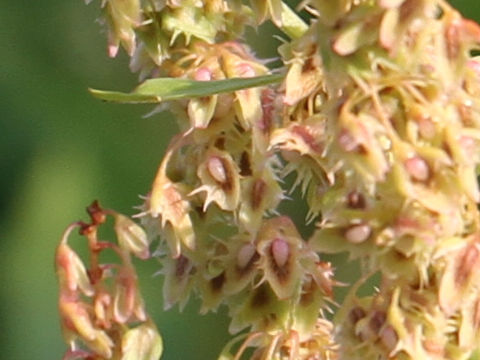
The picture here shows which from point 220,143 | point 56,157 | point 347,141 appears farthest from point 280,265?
point 56,157

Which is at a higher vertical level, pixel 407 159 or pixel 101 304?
pixel 407 159

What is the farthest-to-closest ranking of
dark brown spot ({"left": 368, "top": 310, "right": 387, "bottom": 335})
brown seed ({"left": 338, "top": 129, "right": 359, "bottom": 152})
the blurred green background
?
the blurred green background < dark brown spot ({"left": 368, "top": 310, "right": 387, "bottom": 335}) < brown seed ({"left": 338, "top": 129, "right": 359, "bottom": 152})

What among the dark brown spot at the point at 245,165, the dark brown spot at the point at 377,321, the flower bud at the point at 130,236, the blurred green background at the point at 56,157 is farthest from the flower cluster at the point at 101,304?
the blurred green background at the point at 56,157

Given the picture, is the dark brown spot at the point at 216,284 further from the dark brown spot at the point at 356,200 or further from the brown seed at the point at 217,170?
the dark brown spot at the point at 356,200

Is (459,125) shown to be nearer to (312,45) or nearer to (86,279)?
(312,45)

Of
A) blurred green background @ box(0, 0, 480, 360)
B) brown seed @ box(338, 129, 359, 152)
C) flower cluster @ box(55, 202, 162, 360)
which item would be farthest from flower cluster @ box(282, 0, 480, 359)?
blurred green background @ box(0, 0, 480, 360)

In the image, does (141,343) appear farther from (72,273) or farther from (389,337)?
(389,337)

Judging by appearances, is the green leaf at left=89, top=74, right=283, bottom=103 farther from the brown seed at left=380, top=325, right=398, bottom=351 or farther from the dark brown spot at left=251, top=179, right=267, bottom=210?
the brown seed at left=380, top=325, right=398, bottom=351
